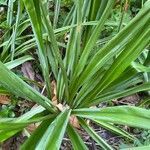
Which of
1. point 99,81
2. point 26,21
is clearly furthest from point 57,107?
point 26,21

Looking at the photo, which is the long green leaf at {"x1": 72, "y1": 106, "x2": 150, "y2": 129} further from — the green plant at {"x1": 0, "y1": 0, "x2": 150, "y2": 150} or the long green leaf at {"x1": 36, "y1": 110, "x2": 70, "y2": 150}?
the long green leaf at {"x1": 36, "y1": 110, "x2": 70, "y2": 150}

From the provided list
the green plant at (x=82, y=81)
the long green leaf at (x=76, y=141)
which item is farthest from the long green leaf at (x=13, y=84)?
the long green leaf at (x=76, y=141)

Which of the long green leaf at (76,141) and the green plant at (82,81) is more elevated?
the green plant at (82,81)

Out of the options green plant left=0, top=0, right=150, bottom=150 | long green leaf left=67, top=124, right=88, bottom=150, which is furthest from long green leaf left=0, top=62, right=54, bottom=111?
long green leaf left=67, top=124, right=88, bottom=150

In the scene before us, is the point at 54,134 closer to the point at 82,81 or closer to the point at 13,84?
the point at 13,84

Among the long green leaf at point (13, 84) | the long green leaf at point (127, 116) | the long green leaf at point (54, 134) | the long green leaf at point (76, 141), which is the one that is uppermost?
the long green leaf at point (13, 84)

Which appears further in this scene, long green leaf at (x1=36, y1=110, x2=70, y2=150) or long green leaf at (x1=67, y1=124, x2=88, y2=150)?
long green leaf at (x1=67, y1=124, x2=88, y2=150)

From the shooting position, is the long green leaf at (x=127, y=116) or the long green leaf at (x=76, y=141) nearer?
the long green leaf at (x=127, y=116)

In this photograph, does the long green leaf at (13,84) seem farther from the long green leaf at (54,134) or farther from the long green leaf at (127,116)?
the long green leaf at (127,116)

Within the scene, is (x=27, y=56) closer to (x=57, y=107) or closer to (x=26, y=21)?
(x=26, y=21)
